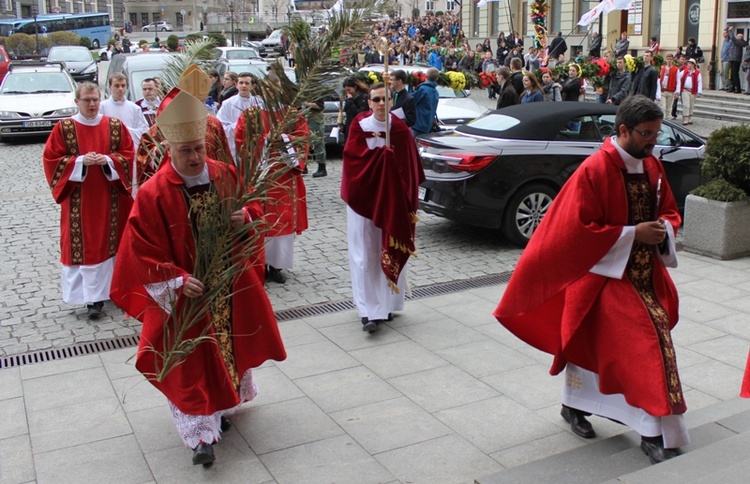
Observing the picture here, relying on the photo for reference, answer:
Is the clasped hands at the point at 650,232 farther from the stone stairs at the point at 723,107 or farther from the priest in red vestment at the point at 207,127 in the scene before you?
the stone stairs at the point at 723,107

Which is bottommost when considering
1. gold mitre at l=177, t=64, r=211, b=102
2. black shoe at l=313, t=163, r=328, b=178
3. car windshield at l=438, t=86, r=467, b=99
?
black shoe at l=313, t=163, r=328, b=178

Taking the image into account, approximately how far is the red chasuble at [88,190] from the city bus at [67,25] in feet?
152

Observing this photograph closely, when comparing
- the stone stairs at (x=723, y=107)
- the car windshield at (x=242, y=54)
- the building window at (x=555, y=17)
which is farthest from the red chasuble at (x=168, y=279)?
the building window at (x=555, y=17)

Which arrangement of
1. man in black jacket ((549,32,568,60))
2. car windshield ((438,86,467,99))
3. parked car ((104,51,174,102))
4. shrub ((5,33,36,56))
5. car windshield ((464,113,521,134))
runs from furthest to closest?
shrub ((5,33,36,56))
man in black jacket ((549,32,568,60))
parked car ((104,51,174,102))
car windshield ((438,86,467,99))
car windshield ((464,113,521,134))

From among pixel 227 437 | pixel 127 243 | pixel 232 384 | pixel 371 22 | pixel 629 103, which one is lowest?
pixel 227 437

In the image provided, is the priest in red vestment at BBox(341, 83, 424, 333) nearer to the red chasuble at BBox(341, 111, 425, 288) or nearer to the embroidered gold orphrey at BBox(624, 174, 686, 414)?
the red chasuble at BBox(341, 111, 425, 288)

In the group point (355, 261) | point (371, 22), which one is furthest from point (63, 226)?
point (371, 22)

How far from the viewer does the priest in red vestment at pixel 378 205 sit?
660 cm

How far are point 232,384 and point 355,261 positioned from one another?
7.76ft

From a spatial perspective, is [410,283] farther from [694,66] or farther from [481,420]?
[694,66]

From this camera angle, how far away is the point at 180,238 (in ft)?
14.4

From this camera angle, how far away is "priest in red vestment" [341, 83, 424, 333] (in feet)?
21.7

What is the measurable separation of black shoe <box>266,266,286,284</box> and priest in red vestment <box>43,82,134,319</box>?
1.60 meters

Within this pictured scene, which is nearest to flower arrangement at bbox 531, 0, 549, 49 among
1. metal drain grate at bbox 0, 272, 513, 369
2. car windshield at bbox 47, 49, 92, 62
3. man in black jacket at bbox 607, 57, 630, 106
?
man in black jacket at bbox 607, 57, 630, 106
